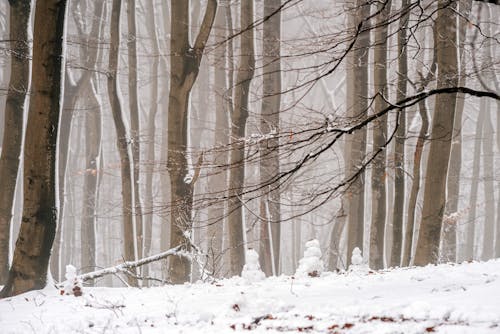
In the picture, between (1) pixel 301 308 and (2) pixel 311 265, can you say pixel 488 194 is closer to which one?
(2) pixel 311 265

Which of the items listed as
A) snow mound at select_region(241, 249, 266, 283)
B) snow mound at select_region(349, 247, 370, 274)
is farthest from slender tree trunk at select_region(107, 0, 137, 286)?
snow mound at select_region(349, 247, 370, 274)

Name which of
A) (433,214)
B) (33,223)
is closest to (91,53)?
(33,223)

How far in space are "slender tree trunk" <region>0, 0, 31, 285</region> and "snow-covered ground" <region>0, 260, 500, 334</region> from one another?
2.92 metres

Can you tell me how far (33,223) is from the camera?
21.7ft

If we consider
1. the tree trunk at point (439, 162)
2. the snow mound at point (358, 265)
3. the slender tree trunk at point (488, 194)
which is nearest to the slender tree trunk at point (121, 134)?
the snow mound at point (358, 265)

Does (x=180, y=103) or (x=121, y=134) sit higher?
(x=180, y=103)

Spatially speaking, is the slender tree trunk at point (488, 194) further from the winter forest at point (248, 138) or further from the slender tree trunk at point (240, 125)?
the slender tree trunk at point (240, 125)

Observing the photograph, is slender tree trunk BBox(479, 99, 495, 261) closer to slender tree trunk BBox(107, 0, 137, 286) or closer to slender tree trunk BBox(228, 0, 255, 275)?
slender tree trunk BBox(228, 0, 255, 275)

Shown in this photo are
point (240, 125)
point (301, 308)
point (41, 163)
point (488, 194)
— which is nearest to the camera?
point (301, 308)

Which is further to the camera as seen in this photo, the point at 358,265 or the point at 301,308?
the point at 358,265

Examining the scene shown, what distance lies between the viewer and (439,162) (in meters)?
8.94

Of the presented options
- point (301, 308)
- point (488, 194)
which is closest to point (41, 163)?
point (301, 308)

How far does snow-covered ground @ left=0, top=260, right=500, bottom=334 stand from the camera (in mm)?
3529

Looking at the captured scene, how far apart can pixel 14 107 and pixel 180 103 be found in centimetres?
282
